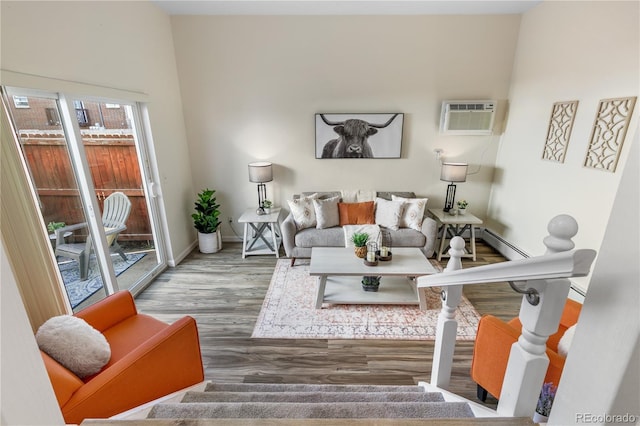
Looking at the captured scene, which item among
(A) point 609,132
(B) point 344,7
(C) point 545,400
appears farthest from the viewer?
(B) point 344,7

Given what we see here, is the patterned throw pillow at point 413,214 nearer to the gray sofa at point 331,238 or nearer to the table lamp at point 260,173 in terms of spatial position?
the gray sofa at point 331,238

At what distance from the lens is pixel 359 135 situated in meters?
3.91

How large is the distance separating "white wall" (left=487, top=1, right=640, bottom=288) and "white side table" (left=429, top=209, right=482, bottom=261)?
0.52 meters

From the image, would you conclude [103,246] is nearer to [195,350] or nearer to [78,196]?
[78,196]

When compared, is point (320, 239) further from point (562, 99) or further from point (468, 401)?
point (562, 99)

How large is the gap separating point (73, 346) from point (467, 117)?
445 cm

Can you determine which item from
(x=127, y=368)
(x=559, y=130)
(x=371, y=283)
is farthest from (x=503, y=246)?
(x=127, y=368)

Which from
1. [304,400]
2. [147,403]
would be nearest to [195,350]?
[147,403]

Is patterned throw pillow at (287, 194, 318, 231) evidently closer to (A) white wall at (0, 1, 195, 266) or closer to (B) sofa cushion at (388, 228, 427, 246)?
(B) sofa cushion at (388, 228, 427, 246)

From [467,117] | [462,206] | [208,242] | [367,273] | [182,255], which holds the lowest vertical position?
[182,255]

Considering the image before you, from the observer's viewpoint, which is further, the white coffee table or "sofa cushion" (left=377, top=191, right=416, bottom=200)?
"sofa cushion" (left=377, top=191, right=416, bottom=200)

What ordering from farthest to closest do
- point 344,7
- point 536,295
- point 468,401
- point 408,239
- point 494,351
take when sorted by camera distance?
point 408,239 → point 344,7 → point 494,351 → point 468,401 → point 536,295

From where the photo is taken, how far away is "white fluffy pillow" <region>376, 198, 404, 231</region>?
3.60 meters

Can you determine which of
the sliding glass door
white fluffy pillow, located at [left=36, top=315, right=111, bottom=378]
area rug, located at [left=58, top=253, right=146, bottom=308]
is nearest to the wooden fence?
the sliding glass door
